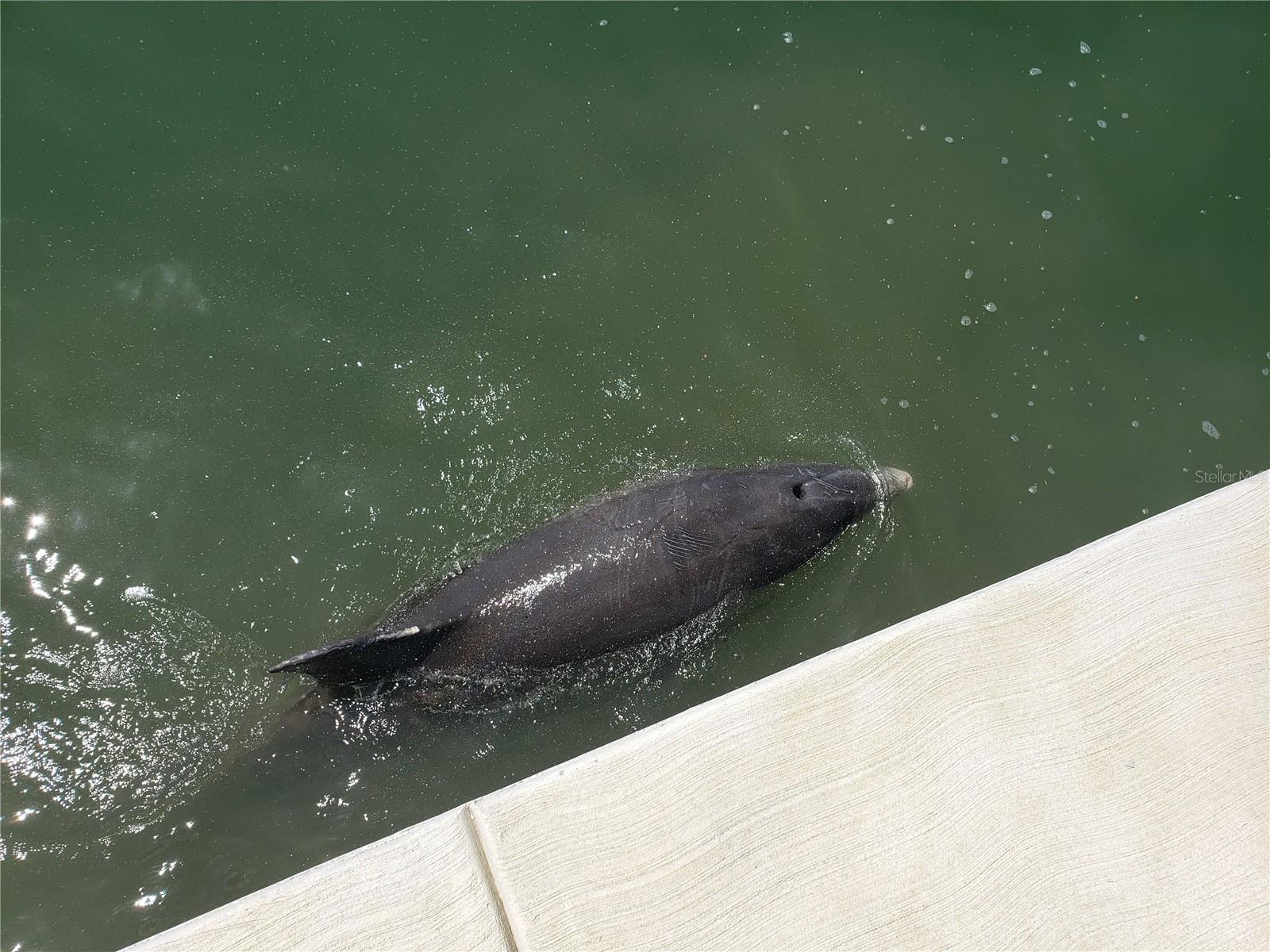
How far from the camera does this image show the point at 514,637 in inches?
179

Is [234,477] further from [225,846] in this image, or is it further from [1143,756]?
[1143,756]

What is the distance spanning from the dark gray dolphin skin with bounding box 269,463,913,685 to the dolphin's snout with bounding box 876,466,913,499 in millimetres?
577

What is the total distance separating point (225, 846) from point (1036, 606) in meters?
4.41

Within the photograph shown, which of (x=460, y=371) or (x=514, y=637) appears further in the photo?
(x=460, y=371)

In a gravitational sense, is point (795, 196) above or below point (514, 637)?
above

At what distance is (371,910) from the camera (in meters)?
3.01

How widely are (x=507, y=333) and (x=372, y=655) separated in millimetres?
2440

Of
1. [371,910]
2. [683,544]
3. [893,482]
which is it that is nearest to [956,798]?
[683,544]

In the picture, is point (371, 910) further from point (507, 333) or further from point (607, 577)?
point (507, 333)

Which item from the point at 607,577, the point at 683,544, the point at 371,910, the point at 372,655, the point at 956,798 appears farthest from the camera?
the point at 683,544

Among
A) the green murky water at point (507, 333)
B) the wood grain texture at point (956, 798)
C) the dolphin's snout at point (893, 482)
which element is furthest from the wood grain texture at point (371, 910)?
the dolphin's snout at point (893, 482)

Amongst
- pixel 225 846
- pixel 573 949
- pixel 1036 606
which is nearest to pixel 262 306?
Result: pixel 225 846

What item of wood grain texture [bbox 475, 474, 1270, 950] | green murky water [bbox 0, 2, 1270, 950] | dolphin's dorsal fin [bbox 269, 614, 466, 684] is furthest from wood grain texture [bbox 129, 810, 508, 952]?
green murky water [bbox 0, 2, 1270, 950]

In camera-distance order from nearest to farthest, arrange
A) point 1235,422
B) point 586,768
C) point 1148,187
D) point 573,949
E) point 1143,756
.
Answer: point 573,949
point 586,768
point 1143,756
point 1235,422
point 1148,187
